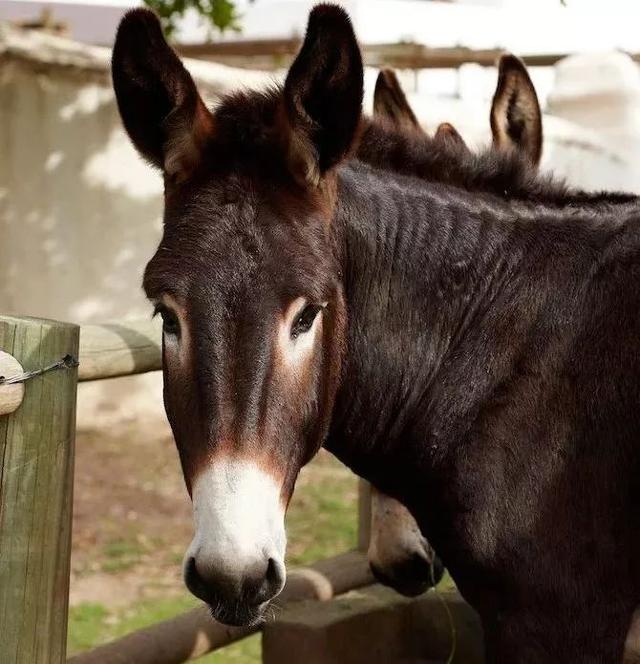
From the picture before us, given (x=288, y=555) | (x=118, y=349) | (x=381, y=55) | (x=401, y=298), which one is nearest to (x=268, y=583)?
(x=401, y=298)

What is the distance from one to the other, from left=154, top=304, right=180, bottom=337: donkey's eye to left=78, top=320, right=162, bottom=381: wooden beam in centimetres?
48

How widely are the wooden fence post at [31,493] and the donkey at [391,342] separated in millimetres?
315

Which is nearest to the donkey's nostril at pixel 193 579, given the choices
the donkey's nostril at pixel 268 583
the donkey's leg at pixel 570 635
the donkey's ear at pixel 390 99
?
the donkey's nostril at pixel 268 583

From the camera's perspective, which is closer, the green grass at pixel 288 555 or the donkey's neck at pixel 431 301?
the donkey's neck at pixel 431 301

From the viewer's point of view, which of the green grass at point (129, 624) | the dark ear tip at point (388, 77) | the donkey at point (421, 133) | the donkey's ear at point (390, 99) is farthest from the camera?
the green grass at point (129, 624)

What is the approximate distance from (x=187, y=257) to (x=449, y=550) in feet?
3.71

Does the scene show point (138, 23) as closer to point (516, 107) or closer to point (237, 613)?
point (237, 613)

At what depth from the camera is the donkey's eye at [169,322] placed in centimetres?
265

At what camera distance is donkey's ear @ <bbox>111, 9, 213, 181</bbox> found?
9.23ft

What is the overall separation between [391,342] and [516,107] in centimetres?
271

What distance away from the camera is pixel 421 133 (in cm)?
337

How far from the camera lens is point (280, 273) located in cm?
263

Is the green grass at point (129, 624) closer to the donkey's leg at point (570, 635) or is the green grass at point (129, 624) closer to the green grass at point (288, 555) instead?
the green grass at point (288, 555)

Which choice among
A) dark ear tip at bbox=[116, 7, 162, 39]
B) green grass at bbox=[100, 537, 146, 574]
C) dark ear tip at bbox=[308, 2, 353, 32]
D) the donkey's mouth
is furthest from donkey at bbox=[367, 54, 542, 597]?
green grass at bbox=[100, 537, 146, 574]
